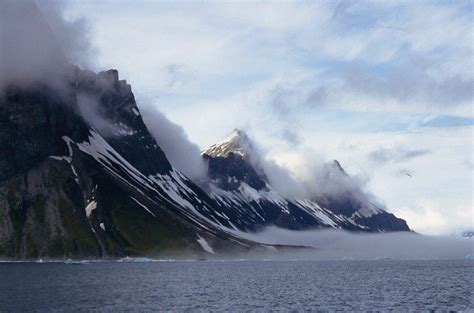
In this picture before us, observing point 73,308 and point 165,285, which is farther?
point 165,285

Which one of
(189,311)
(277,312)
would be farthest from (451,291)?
(189,311)

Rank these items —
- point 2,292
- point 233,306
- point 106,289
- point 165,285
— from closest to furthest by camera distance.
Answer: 1. point 233,306
2. point 2,292
3. point 106,289
4. point 165,285

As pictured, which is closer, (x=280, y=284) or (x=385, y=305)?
(x=385, y=305)

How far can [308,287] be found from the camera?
166 meters

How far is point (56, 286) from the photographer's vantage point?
498ft

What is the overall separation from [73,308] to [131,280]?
235 feet

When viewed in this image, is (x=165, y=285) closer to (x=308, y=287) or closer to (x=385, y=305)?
(x=308, y=287)

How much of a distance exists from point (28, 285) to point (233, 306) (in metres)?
62.8

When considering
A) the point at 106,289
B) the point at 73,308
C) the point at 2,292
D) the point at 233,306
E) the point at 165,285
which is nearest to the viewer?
the point at 73,308

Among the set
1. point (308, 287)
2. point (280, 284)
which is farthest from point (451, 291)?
point (280, 284)

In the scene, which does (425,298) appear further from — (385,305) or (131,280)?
(131,280)

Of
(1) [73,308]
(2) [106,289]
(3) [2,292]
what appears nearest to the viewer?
(1) [73,308]

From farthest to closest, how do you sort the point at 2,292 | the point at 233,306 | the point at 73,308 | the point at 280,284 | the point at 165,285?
the point at 280,284, the point at 165,285, the point at 2,292, the point at 233,306, the point at 73,308

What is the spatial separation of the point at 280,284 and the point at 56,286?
211 ft
